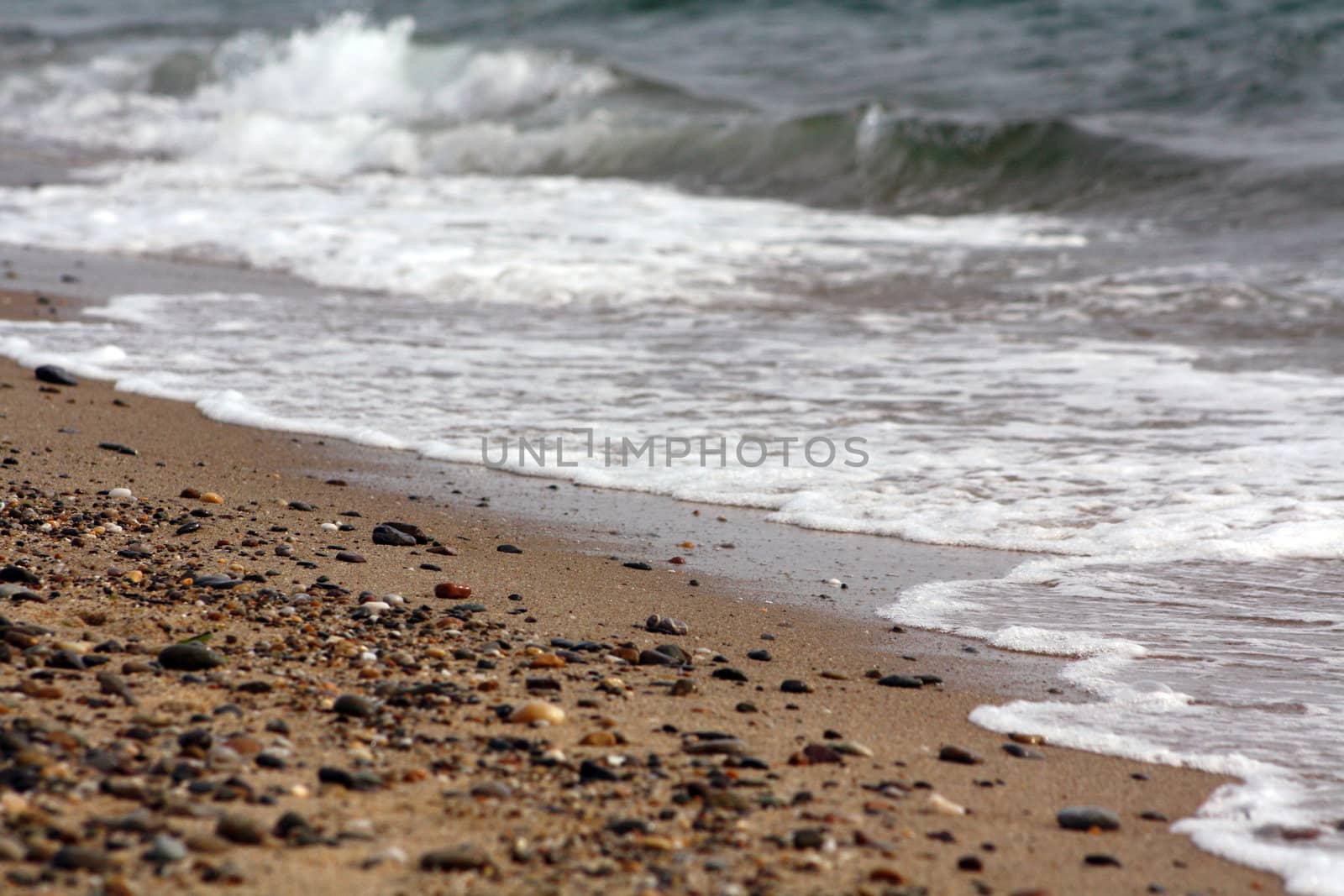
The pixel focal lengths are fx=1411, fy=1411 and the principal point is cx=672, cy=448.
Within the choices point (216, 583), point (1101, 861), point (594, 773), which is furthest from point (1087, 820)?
point (216, 583)

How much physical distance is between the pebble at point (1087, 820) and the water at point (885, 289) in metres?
0.12

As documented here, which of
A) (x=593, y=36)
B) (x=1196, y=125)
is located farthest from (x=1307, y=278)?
(x=593, y=36)

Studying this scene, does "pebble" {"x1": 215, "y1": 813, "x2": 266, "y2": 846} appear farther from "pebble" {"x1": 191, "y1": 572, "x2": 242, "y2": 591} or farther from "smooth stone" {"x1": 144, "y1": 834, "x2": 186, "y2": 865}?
"pebble" {"x1": 191, "y1": 572, "x2": 242, "y2": 591}

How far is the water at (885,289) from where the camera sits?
3.43m

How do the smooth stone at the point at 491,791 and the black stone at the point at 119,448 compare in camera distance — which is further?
the black stone at the point at 119,448

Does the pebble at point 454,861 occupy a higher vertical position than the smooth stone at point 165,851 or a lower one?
lower

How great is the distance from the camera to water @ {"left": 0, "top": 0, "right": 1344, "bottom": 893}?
135 inches

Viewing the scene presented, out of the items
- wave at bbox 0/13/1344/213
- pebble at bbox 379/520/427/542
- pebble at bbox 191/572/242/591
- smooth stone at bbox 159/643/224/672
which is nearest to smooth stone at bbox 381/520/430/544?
pebble at bbox 379/520/427/542

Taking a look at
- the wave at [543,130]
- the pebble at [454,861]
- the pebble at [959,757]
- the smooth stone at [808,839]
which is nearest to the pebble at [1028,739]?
the pebble at [959,757]

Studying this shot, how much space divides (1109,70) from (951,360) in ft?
33.8

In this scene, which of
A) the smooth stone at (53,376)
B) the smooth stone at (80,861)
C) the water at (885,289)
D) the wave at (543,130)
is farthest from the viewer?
the wave at (543,130)

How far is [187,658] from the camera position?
259 cm

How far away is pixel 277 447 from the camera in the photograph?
4.62m

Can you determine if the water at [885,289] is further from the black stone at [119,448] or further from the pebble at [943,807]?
the black stone at [119,448]
